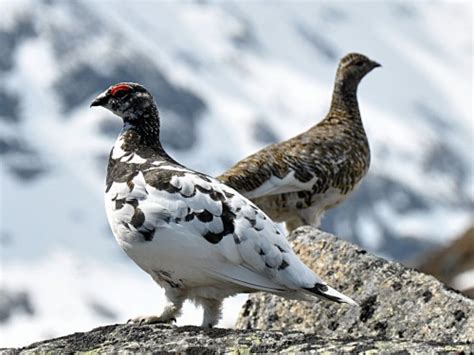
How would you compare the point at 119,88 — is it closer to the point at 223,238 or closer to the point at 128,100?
the point at 128,100

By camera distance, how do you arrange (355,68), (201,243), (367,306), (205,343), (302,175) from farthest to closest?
1. (355,68)
2. (302,175)
3. (367,306)
4. (201,243)
5. (205,343)

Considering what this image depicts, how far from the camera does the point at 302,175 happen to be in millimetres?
10961

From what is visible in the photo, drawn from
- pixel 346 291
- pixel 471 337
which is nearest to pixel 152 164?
pixel 346 291

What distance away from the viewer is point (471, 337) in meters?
7.29

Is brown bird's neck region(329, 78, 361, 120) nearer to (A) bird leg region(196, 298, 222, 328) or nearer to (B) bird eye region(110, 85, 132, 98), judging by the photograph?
(B) bird eye region(110, 85, 132, 98)

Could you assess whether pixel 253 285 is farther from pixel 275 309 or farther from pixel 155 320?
pixel 275 309

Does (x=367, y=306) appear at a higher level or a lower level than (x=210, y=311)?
higher

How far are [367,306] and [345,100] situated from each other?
4969 millimetres

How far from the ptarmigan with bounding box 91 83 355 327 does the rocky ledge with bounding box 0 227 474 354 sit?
384 mm

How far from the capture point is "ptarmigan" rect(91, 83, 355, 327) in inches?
269

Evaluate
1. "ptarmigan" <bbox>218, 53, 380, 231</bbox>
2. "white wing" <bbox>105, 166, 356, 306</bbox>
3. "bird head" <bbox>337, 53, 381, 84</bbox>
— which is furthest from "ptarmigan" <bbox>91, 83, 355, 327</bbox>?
"bird head" <bbox>337, 53, 381, 84</bbox>

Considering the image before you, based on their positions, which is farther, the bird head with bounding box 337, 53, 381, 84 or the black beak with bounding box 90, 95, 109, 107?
the bird head with bounding box 337, 53, 381, 84

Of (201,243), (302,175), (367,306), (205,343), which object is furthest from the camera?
(302,175)

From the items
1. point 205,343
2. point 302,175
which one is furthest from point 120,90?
point 302,175
